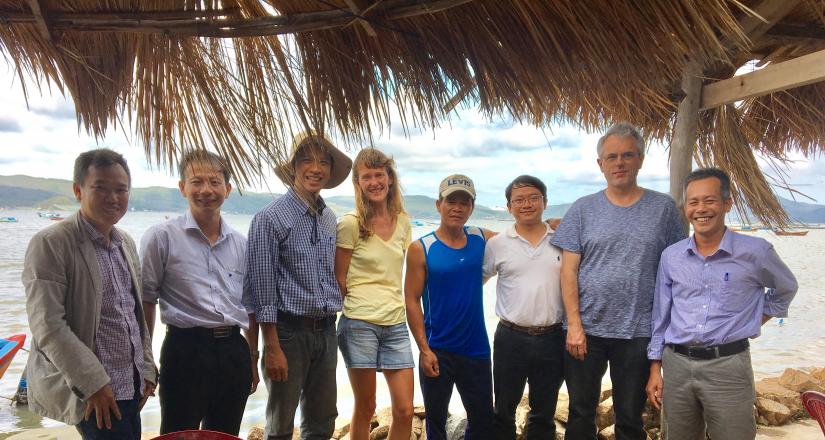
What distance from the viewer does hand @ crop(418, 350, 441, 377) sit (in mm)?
2535

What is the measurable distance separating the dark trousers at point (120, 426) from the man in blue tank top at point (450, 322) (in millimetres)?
1208

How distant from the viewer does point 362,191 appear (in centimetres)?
260

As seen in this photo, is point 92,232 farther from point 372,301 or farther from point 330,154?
point 372,301

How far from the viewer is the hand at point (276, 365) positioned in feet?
7.42

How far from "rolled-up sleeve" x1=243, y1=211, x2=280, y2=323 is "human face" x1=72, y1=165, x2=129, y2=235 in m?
0.56

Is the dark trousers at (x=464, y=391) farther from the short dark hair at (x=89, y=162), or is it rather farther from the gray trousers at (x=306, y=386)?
the short dark hair at (x=89, y=162)

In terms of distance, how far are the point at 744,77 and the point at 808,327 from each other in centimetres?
1030

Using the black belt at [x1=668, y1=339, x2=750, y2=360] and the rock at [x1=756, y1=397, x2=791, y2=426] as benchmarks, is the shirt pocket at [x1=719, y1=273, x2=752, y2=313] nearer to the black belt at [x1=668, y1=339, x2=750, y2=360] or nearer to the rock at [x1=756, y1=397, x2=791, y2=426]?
the black belt at [x1=668, y1=339, x2=750, y2=360]

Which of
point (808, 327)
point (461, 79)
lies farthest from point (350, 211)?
point (808, 327)

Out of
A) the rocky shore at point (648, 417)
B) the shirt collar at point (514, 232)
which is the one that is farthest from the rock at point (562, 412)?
the shirt collar at point (514, 232)

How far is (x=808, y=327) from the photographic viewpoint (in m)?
10.7

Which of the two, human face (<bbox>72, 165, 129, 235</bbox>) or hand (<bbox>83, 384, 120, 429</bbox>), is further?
human face (<bbox>72, 165, 129, 235</bbox>)

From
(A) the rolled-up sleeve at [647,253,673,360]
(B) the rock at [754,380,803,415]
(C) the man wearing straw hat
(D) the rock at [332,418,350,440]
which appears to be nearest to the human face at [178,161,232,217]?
(C) the man wearing straw hat

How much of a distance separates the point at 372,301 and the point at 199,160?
1.00 m
